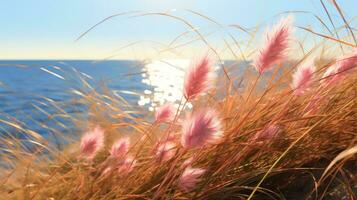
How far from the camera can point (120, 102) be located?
8.23ft

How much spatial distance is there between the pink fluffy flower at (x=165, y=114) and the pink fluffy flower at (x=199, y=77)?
0.79ft

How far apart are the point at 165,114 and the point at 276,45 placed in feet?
1.22

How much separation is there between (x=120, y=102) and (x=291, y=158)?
129 cm

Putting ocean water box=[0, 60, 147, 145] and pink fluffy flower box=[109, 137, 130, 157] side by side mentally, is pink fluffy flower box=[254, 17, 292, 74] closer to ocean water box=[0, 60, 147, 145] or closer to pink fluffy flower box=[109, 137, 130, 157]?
pink fluffy flower box=[109, 137, 130, 157]

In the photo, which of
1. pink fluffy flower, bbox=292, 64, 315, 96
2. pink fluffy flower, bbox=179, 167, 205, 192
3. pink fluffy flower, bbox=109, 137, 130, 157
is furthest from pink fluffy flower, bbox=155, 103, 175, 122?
pink fluffy flower, bbox=292, 64, 315, 96

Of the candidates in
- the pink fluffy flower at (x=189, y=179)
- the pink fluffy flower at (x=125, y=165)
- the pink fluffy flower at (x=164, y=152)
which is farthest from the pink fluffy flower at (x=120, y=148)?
the pink fluffy flower at (x=189, y=179)

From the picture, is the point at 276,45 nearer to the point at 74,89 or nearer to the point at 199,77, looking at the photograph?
the point at 199,77

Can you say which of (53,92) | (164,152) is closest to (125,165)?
(164,152)

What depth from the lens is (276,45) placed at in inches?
46.8

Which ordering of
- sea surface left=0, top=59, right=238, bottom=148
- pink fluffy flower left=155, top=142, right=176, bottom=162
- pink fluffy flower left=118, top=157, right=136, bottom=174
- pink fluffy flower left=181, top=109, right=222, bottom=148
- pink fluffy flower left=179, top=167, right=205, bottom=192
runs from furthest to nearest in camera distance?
sea surface left=0, top=59, right=238, bottom=148, pink fluffy flower left=118, top=157, right=136, bottom=174, pink fluffy flower left=155, top=142, right=176, bottom=162, pink fluffy flower left=179, top=167, right=205, bottom=192, pink fluffy flower left=181, top=109, right=222, bottom=148

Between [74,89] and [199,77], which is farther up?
[199,77]

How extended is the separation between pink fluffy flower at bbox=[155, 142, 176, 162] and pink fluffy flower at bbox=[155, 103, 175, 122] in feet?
0.23

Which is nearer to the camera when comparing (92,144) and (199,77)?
(199,77)

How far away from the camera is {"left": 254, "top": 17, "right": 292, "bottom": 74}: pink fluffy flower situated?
1.18 metres
